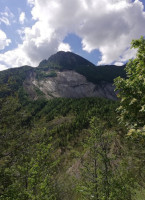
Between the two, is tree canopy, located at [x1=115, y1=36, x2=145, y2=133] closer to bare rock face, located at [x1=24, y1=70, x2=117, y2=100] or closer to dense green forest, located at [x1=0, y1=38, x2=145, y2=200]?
dense green forest, located at [x1=0, y1=38, x2=145, y2=200]

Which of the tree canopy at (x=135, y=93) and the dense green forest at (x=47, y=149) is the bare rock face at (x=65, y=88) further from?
the tree canopy at (x=135, y=93)

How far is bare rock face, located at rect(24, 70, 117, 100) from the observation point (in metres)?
173

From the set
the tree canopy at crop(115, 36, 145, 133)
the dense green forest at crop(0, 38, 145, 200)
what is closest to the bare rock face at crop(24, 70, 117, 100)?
the dense green forest at crop(0, 38, 145, 200)

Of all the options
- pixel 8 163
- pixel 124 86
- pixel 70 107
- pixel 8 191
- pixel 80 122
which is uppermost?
pixel 70 107

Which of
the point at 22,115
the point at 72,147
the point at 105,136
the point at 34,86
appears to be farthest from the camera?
the point at 34,86

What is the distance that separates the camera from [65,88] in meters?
180

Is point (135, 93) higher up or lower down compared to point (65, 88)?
lower down

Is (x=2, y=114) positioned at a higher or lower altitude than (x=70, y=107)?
lower

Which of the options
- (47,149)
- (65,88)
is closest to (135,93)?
(47,149)

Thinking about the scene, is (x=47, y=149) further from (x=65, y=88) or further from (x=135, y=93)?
(x=65, y=88)

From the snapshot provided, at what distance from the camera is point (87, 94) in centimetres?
18225

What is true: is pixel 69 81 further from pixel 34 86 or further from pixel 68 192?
pixel 68 192

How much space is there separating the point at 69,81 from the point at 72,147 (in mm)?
139415

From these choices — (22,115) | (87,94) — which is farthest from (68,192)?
(87,94)
